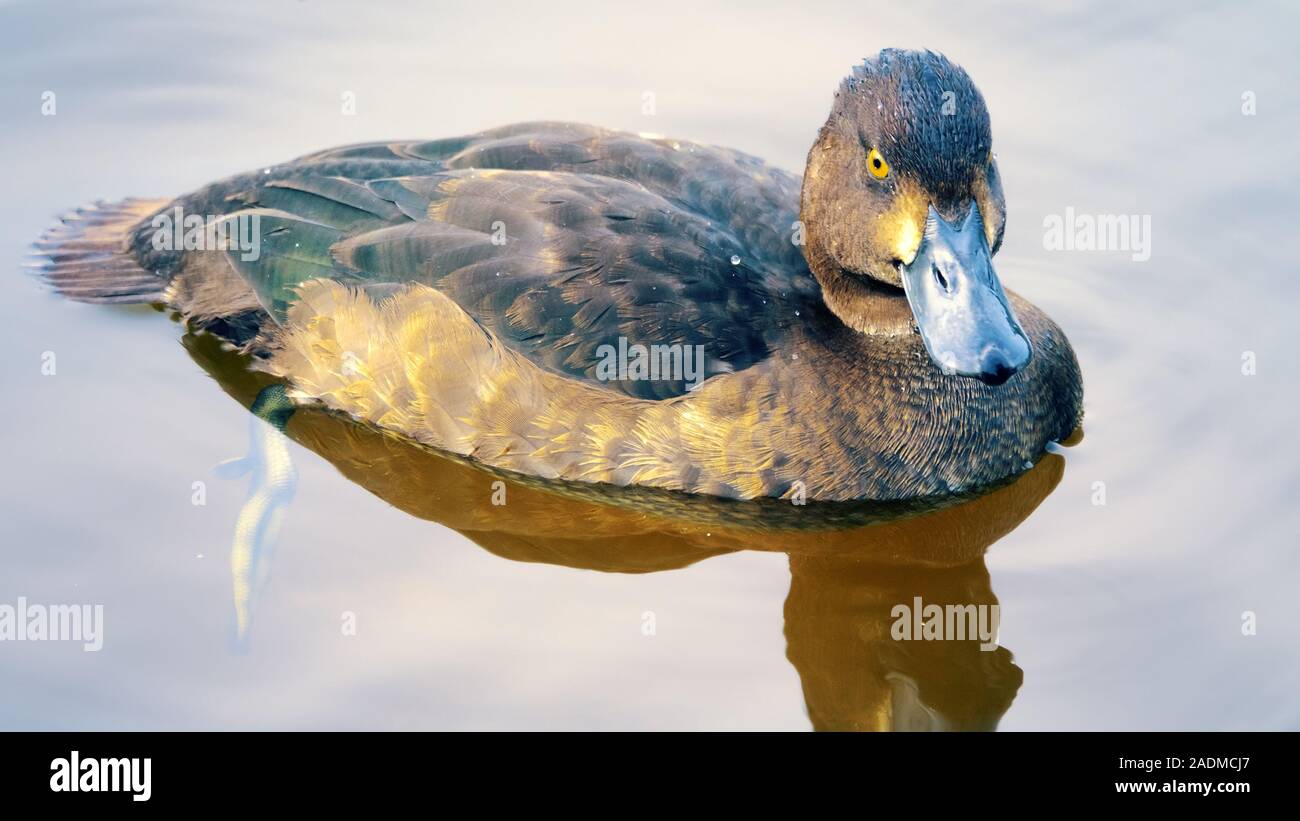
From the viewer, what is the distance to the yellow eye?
18.9 ft

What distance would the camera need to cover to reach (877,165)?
5.81m

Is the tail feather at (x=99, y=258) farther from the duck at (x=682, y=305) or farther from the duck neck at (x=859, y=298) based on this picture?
the duck neck at (x=859, y=298)

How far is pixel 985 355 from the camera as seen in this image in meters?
5.59

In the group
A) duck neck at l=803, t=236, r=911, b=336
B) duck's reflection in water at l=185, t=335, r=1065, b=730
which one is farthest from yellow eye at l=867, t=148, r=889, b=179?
duck's reflection in water at l=185, t=335, r=1065, b=730

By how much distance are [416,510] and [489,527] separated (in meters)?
0.30

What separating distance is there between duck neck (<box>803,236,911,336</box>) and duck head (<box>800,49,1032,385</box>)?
149 millimetres

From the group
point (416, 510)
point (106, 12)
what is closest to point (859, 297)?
point (416, 510)

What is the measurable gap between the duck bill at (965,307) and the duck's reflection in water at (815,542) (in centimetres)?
84

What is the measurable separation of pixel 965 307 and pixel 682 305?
1034 millimetres

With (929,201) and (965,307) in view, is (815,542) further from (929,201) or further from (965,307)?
(929,201)

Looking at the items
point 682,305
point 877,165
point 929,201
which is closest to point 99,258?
point 682,305

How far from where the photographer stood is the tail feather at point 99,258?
A: 7191 mm

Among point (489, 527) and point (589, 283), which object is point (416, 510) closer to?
point (489, 527)

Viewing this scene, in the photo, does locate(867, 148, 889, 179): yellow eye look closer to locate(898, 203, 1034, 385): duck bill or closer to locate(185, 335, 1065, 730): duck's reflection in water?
locate(898, 203, 1034, 385): duck bill
